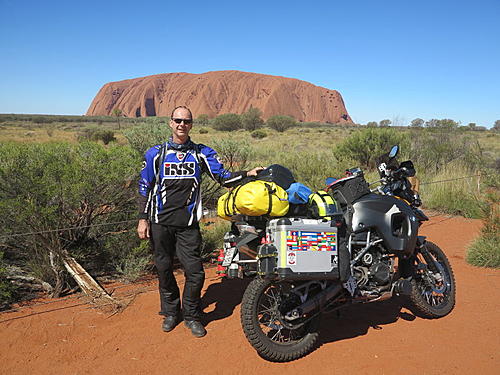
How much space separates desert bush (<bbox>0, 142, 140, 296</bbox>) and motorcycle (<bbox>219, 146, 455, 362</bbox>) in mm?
2139

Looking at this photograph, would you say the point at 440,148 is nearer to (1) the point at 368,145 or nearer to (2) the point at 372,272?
(1) the point at 368,145

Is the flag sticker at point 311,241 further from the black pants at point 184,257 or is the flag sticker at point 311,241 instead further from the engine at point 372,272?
the black pants at point 184,257

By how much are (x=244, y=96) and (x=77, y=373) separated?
124 m

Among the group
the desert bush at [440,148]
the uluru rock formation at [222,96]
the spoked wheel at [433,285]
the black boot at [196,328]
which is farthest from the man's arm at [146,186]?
the uluru rock formation at [222,96]

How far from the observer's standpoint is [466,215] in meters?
8.08

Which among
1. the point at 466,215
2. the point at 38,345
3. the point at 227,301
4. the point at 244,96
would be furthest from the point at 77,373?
the point at 244,96

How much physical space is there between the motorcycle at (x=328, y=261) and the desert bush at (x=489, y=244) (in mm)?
1755

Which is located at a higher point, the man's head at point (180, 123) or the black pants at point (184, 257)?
the man's head at point (180, 123)

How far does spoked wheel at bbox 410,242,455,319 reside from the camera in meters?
3.62

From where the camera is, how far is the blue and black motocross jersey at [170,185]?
10.7 feet

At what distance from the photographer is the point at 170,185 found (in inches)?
128

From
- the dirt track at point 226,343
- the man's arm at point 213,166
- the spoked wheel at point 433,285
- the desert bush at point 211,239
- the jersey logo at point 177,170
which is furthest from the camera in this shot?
the desert bush at point 211,239

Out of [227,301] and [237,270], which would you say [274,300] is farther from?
[227,301]

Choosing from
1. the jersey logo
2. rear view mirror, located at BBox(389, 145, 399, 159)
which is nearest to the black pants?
the jersey logo
